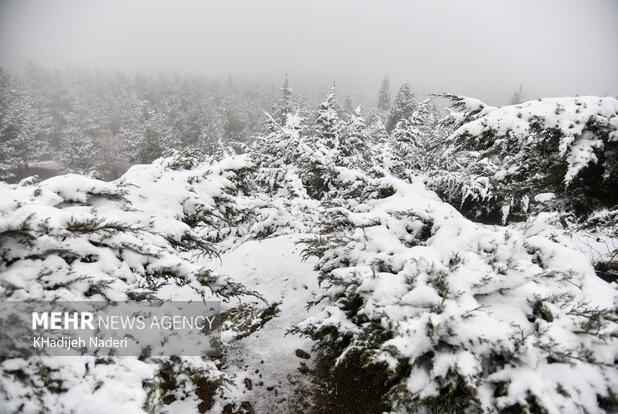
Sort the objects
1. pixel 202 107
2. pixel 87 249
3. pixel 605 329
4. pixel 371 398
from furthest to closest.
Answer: pixel 202 107, pixel 371 398, pixel 87 249, pixel 605 329

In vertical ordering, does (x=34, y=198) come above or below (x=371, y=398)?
above

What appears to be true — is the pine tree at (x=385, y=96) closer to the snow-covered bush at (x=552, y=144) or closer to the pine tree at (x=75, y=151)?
the pine tree at (x=75, y=151)

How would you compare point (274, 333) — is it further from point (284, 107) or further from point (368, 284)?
point (284, 107)

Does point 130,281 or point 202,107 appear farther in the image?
point 202,107

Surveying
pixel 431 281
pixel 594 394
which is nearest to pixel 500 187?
pixel 431 281

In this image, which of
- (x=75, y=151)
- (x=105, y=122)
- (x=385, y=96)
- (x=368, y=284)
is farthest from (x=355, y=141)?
(x=105, y=122)

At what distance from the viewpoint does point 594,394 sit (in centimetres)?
258

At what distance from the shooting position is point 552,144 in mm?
5027

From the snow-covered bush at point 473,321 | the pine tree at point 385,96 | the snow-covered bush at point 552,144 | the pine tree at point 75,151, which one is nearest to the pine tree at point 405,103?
the pine tree at point 385,96

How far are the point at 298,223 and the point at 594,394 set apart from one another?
681cm

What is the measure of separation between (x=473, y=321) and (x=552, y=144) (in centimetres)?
363

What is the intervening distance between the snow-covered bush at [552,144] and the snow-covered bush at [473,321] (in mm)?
1465

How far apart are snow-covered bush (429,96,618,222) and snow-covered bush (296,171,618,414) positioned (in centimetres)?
146

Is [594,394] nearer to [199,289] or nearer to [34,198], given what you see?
[199,289]
